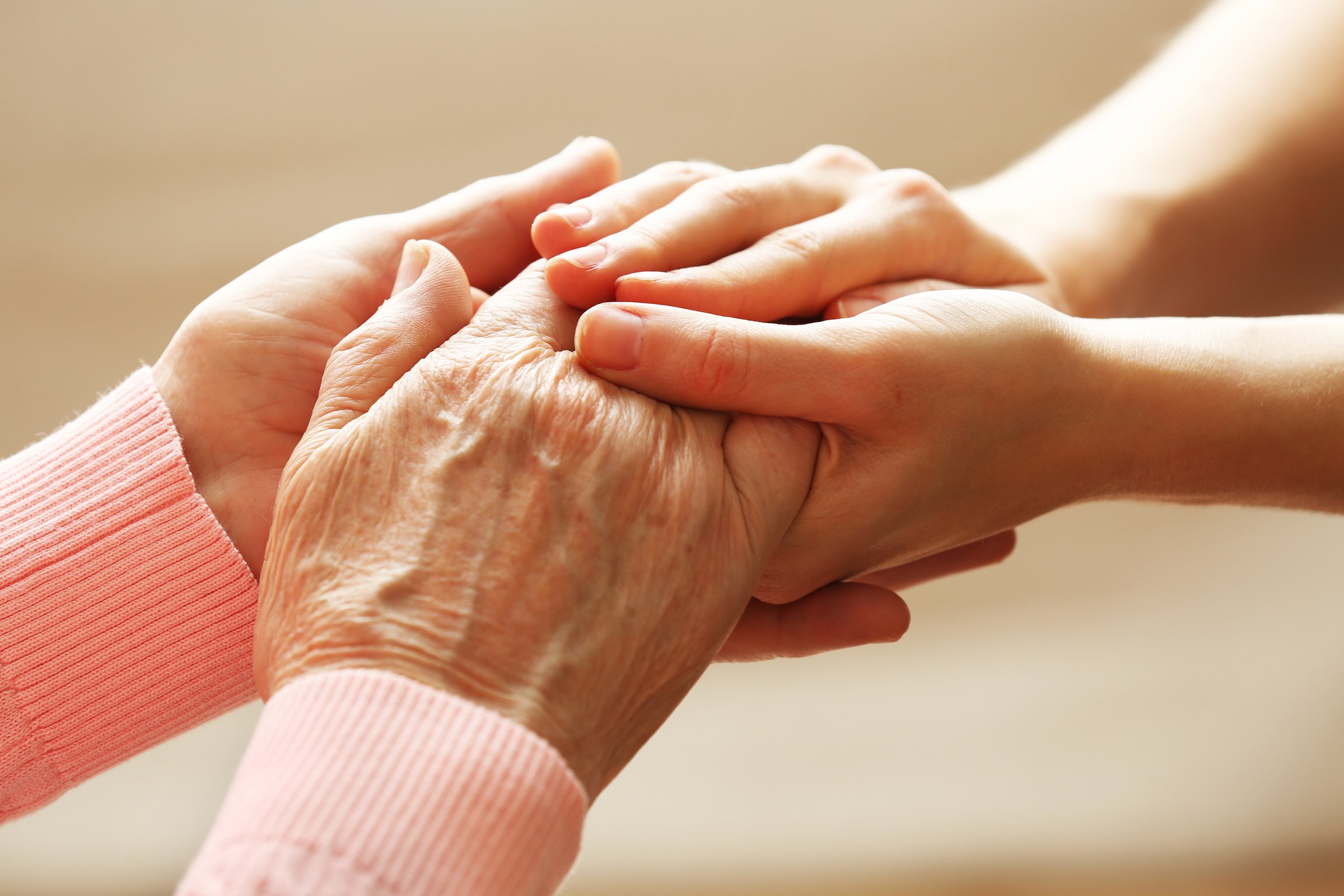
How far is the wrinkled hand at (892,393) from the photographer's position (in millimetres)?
609

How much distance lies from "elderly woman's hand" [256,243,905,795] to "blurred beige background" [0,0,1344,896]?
2.10 ft

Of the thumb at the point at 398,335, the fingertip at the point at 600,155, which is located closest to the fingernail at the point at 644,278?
the thumb at the point at 398,335

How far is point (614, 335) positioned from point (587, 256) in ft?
0.33

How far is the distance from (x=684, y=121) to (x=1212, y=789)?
0.98m

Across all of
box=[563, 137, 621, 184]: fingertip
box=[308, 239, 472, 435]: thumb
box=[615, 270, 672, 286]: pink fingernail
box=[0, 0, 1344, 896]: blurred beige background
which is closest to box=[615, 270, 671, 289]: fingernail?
box=[615, 270, 672, 286]: pink fingernail

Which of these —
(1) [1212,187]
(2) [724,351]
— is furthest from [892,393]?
(1) [1212,187]

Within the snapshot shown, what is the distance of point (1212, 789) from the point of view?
1.20 meters

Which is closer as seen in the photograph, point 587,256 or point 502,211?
point 587,256

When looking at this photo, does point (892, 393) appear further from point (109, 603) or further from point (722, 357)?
point (109, 603)

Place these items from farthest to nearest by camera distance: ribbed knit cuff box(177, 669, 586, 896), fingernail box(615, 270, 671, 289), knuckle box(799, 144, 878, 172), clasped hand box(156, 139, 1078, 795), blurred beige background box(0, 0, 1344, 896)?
blurred beige background box(0, 0, 1344, 896), knuckle box(799, 144, 878, 172), fingernail box(615, 270, 671, 289), clasped hand box(156, 139, 1078, 795), ribbed knit cuff box(177, 669, 586, 896)

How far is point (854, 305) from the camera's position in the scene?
31.5 inches

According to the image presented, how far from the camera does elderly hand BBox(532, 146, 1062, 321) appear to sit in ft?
Result: 2.30

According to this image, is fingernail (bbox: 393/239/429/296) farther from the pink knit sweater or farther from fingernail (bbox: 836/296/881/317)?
fingernail (bbox: 836/296/881/317)

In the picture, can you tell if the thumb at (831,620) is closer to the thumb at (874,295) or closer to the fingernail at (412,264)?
Result: the thumb at (874,295)
